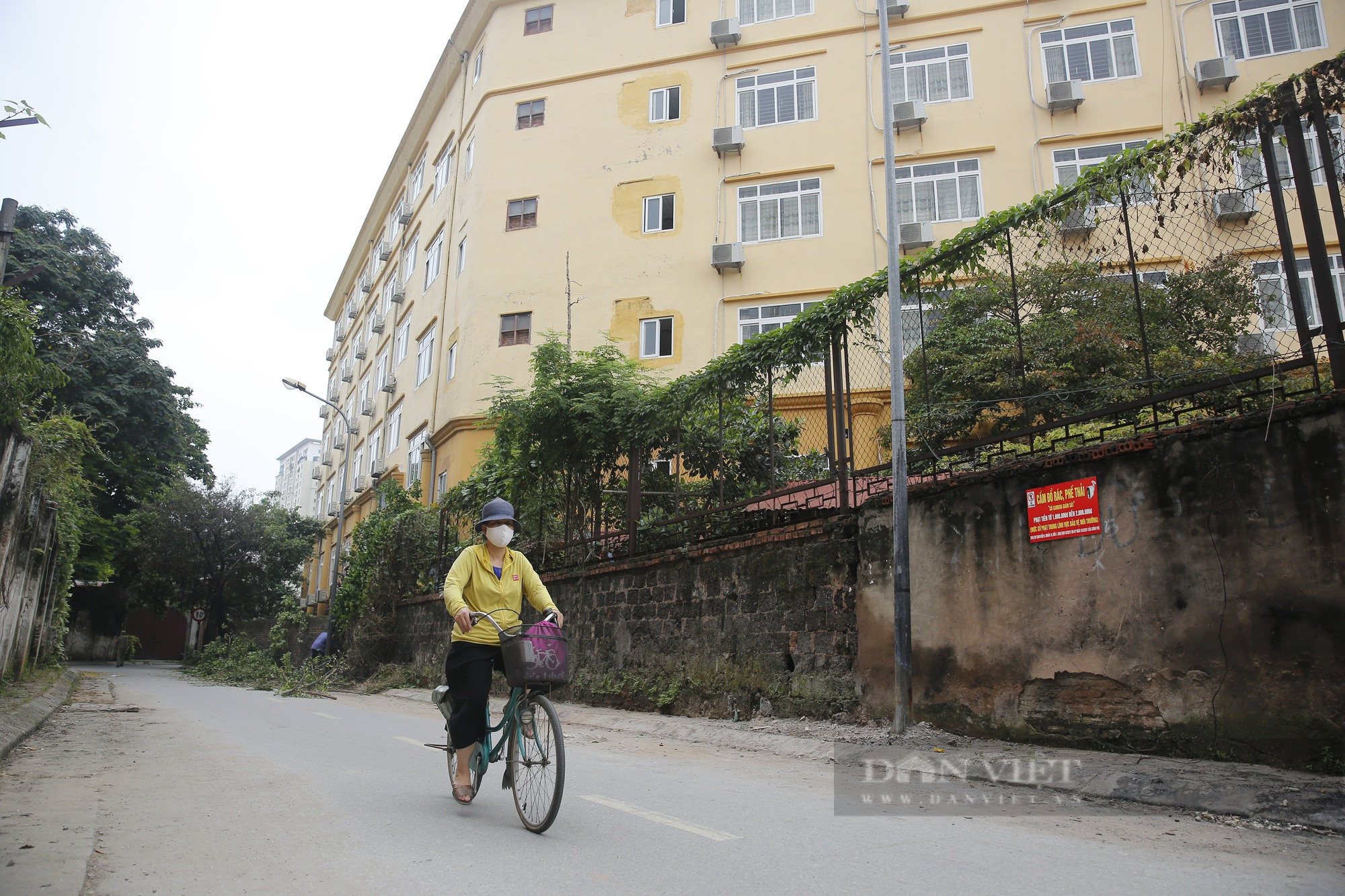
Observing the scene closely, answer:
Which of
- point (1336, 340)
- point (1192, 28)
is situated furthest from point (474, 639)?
point (1192, 28)

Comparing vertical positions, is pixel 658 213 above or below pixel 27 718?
above

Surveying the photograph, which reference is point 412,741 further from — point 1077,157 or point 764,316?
point 1077,157

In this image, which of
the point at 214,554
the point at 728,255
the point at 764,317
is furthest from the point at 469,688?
the point at 214,554

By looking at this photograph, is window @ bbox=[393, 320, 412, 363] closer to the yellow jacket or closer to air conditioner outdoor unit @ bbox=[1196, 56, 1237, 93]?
air conditioner outdoor unit @ bbox=[1196, 56, 1237, 93]

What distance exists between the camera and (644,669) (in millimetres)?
11836

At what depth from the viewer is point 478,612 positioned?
5.27m

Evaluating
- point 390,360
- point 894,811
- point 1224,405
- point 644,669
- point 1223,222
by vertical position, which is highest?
point 390,360

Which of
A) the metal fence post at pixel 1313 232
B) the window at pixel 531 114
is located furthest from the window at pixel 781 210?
the metal fence post at pixel 1313 232

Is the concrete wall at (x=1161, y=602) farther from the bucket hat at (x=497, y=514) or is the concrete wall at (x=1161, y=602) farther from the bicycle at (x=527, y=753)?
the bucket hat at (x=497, y=514)

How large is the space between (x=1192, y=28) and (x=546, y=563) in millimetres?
19494

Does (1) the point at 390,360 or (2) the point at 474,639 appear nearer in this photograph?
(2) the point at 474,639

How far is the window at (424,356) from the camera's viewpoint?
2917cm

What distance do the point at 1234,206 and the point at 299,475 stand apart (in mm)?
118313

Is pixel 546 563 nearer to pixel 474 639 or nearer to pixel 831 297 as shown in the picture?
pixel 831 297
